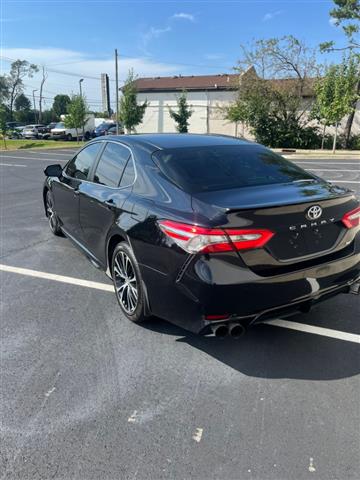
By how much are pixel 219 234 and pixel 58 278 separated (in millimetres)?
2695

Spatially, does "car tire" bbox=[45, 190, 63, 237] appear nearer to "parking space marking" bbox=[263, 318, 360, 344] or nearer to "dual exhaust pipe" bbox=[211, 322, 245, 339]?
"parking space marking" bbox=[263, 318, 360, 344]

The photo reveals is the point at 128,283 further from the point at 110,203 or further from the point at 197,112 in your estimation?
the point at 197,112

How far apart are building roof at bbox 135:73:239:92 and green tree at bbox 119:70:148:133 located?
500cm

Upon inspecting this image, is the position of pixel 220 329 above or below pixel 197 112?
below

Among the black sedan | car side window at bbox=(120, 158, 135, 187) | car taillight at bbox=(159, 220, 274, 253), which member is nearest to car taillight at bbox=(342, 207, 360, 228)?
the black sedan

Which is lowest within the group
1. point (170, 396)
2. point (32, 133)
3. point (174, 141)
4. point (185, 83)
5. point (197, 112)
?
point (170, 396)

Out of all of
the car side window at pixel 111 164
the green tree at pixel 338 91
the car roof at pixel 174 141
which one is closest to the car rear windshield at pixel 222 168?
the car roof at pixel 174 141

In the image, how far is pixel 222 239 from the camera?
2.51m

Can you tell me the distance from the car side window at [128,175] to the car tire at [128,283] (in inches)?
21.3

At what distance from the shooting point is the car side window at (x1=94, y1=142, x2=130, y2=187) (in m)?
3.74

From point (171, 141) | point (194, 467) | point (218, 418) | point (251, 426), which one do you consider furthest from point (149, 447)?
point (171, 141)

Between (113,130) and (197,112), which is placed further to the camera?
(113,130)

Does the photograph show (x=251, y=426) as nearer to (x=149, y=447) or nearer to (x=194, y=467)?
A: (x=194, y=467)

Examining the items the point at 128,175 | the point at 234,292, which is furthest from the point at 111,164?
the point at 234,292
